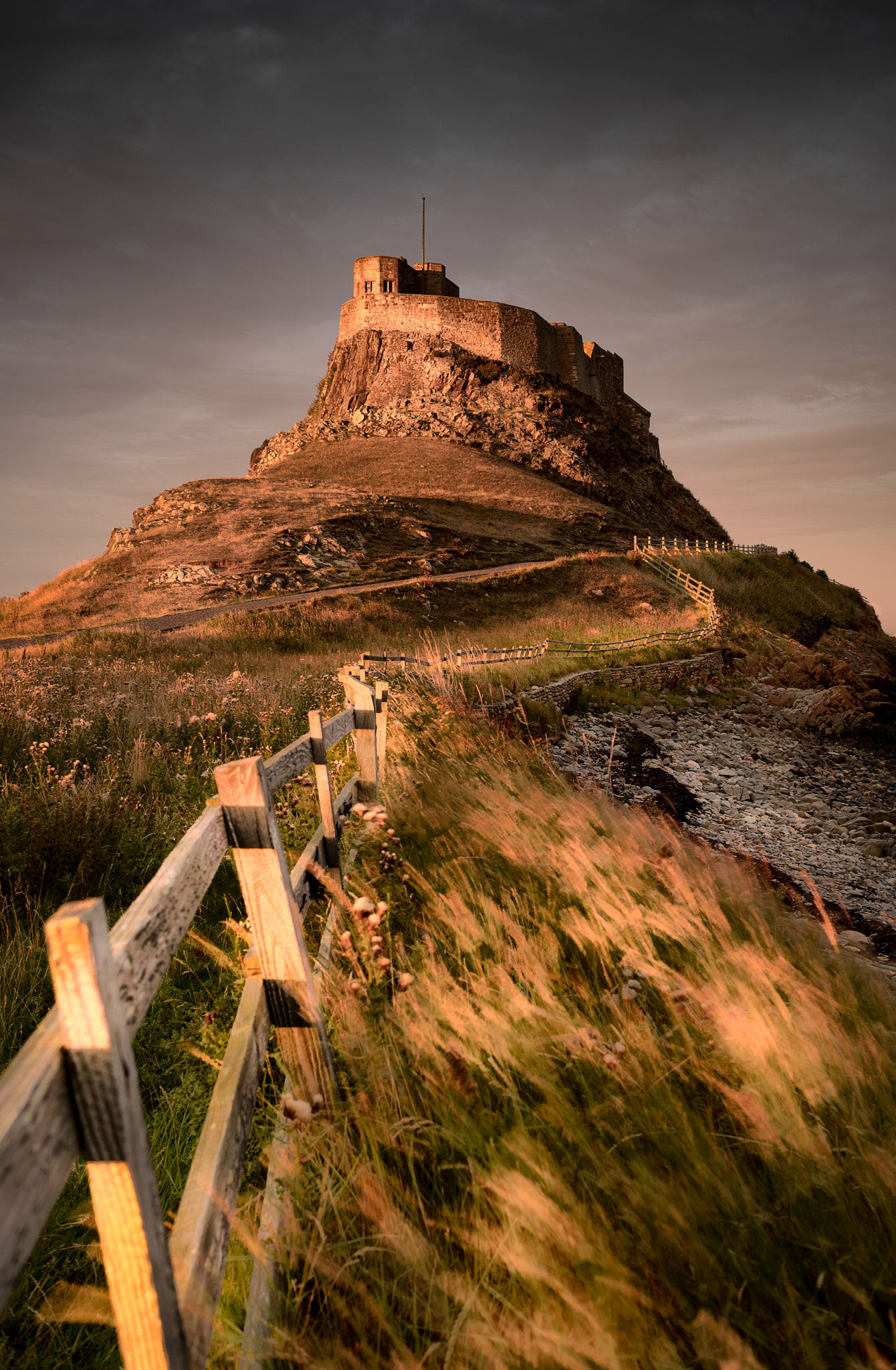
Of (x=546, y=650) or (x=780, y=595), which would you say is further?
(x=780, y=595)

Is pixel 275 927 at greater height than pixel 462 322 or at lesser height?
lesser

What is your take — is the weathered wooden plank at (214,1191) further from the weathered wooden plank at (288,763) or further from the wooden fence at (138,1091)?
the weathered wooden plank at (288,763)

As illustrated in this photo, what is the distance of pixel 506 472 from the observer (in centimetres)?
5547

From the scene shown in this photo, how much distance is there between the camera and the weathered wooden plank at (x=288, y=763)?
2828 mm

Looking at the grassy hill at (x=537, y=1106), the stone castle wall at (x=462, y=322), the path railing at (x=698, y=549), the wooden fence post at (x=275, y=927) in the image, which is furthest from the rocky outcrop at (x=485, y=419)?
the wooden fence post at (x=275, y=927)

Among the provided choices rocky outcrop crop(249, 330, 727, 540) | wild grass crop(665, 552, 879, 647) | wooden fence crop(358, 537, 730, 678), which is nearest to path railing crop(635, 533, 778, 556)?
wild grass crop(665, 552, 879, 647)

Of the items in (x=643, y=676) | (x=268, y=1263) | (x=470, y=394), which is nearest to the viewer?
(x=268, y=1263)

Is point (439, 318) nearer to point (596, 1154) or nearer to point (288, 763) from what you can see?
point (288, 763)

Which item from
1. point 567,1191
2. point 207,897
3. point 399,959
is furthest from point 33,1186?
point 207,897

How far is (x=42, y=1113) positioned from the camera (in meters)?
1.00

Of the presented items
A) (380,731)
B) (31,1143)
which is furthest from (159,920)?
(380,731)

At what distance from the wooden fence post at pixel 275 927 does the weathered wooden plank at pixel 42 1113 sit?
0.67 metres

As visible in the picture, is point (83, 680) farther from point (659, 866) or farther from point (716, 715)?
point (716, 715)

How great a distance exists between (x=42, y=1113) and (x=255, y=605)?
25045 mm
